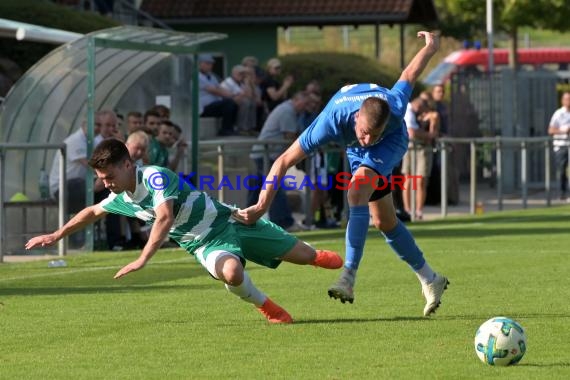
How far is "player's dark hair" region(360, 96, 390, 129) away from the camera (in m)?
10.5

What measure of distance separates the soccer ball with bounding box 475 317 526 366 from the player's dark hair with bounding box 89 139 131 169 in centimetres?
279

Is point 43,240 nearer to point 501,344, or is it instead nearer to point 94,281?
point 501,344

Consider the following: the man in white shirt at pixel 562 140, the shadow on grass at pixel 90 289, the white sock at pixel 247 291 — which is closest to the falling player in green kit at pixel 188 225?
the white sock at pixel 247 291

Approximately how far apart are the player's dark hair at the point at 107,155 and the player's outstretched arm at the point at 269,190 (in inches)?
42.7

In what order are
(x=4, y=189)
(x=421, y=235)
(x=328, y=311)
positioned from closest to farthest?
(x=328, y=311) < (x=4, y=189) < (x=421, y=235)

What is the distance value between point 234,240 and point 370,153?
1.15 m

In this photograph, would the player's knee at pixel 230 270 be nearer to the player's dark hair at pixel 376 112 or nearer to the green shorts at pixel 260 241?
the green shorts at pixel 260 241

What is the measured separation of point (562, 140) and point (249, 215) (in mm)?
16630

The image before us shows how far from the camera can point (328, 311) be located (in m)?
11.7

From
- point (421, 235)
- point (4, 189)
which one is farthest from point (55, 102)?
point (421, 235)

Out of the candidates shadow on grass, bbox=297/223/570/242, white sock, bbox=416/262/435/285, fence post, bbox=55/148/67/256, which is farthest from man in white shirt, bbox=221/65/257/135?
white sock, bbox=416/262/435/285

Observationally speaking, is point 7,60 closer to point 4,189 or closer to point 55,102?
point 55,102

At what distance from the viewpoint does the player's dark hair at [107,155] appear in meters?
10.2

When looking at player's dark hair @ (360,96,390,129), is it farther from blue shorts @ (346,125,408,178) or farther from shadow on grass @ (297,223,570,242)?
shadow on grass @ (297,223,570,242)
